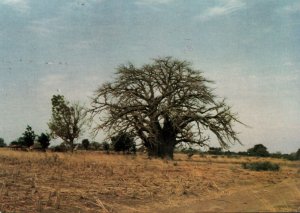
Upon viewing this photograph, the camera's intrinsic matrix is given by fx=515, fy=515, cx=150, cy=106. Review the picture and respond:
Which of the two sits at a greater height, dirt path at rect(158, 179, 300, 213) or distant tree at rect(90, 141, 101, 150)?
distant tree at rect(90, 141, 101, 150)

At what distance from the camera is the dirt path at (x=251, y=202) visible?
10.4 m

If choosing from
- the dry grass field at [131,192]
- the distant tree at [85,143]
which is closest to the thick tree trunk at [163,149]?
the dry grass field at [131,192]

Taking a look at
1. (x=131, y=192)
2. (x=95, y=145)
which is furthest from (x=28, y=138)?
(x=131, y=192)

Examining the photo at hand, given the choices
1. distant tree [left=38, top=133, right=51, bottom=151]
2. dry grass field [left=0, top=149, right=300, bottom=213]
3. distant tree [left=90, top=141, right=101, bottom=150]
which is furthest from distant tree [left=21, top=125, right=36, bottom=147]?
dry grass field [left=0, top=149, right=300, bottom=213]

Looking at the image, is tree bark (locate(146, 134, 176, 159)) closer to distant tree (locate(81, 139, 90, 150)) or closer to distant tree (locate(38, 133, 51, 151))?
distant tree (locate(38, 133, 51, 151))

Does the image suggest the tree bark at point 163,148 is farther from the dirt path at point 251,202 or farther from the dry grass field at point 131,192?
the dirt path at point 251,202

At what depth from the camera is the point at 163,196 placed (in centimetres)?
1252

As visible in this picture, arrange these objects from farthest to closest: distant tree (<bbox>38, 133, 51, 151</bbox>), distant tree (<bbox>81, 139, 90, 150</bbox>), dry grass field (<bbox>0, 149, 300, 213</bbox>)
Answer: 1. distant tree (<bbox>81, 139, 90, 150</bbox>)
2. distant tree (<bbox>38, 133, 51, 151</bbox>)
3. dry grass field (<bbox>0, 149, 300, 213</bbox>)

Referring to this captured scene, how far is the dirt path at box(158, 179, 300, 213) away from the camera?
10.4 meters

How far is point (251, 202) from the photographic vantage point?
37.6 ft

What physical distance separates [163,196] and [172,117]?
19.3 meters

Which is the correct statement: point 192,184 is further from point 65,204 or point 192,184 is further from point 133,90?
point 133,90

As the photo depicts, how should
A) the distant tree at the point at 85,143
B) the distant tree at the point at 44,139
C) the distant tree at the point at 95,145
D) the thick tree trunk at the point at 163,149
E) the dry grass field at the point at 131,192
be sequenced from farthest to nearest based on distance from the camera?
the distant tree at the point at 95,145 → the distant tree at the point at 85,143 → the distant tree at the point at 44,139 → the thick tree trunk at the point at 163,149 → the dry grass field at the point at 131,192

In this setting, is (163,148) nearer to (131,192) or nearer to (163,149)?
(163,149)
